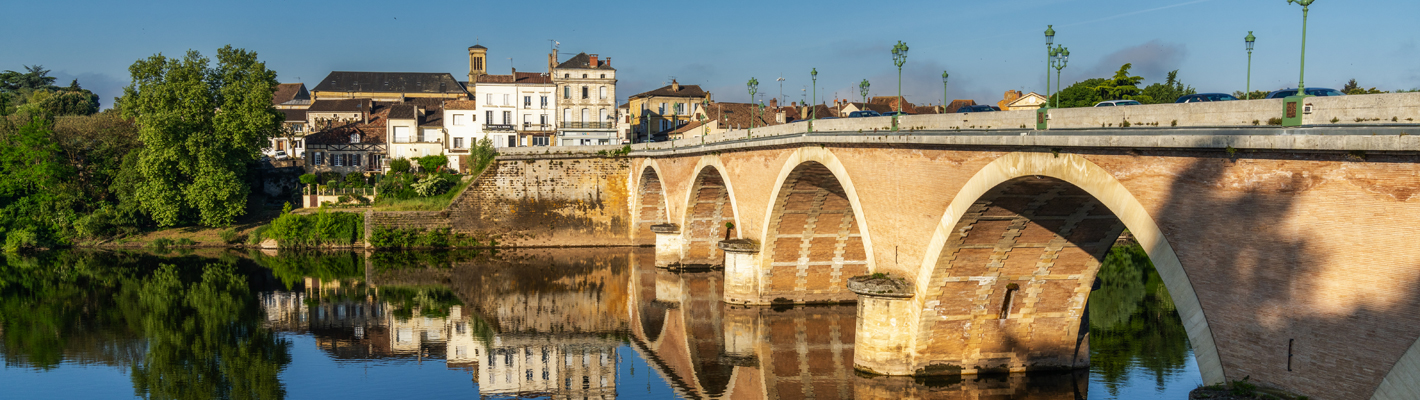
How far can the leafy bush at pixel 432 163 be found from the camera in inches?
2204

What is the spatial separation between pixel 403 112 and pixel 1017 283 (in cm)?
5257

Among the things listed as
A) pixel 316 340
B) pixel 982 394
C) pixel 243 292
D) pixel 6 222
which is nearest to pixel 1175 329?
pixel 982 394

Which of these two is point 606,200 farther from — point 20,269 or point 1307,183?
point 1307,183

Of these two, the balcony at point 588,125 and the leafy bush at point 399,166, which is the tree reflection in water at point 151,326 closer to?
the leafy bush at point 399,166

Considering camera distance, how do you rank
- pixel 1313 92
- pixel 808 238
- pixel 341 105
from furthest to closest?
pixel 341 105 < pixel 808 238 < pixel 1313 92

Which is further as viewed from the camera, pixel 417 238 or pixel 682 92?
pixel 682 92

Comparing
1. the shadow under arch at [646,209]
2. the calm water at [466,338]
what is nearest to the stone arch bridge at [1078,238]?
the calm water at [466,338]

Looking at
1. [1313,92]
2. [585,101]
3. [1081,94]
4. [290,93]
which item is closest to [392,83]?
[290,93]

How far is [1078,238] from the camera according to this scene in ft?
60.2

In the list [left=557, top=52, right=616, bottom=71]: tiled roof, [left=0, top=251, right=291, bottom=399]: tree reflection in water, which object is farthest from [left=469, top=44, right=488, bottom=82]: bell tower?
[left=0, top=251, right=291, bottom=399]: tree reflection in water

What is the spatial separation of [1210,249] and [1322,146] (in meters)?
2.01

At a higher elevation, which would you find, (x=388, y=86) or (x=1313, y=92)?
(x=388, y=86)

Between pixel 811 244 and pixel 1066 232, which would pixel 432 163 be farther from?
pixel 1066 232

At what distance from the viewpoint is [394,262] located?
4306cm
